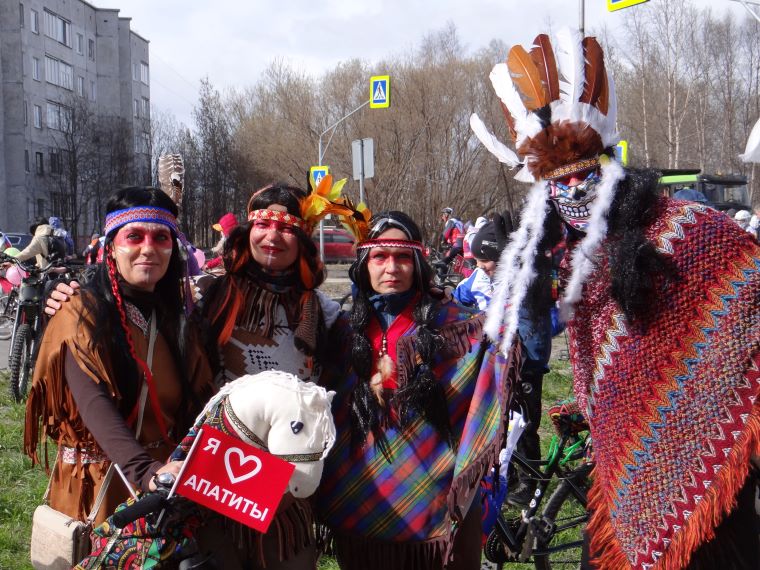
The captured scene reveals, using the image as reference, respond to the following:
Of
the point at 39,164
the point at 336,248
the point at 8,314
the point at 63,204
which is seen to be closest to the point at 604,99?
the point at 8,314

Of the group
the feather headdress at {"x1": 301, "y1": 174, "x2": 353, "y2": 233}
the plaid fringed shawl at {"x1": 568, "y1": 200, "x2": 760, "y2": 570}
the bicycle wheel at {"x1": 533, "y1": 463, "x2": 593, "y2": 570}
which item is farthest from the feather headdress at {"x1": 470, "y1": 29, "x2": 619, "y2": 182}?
the bicycle wheel at {"x1": 533, "y1": 463, "x2": 593, "y2": 570}

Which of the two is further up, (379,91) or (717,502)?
(379,91)

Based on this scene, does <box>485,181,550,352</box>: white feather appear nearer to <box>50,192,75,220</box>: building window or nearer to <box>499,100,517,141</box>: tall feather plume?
<box>499,100,517,141</box>: tall feather plume

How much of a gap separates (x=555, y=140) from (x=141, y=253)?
1365mm

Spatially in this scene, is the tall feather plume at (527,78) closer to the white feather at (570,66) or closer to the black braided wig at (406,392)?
the white feather at (570,66)

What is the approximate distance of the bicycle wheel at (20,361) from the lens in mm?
A: 7047

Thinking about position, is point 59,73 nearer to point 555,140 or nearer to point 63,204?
point 63,204

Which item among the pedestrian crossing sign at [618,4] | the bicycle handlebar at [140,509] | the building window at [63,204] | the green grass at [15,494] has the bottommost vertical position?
the green grass at [15,494]

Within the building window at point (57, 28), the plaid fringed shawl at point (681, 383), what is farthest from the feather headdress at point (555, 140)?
the building window at point (57, 28)

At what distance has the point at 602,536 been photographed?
2.38m

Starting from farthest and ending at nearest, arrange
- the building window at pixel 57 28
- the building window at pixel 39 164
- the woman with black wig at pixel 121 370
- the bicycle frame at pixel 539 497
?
the building window at pixel 57 28 < the building window at pixel 39 164 < the bicycle frame at pixel 539 497 < the woman with black wig at pixel 121 370

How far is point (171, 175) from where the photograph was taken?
171 inches

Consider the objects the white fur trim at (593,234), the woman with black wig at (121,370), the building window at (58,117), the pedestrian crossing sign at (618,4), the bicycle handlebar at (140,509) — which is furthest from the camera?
the building window at (58,117)

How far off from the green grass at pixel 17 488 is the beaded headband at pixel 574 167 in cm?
250
